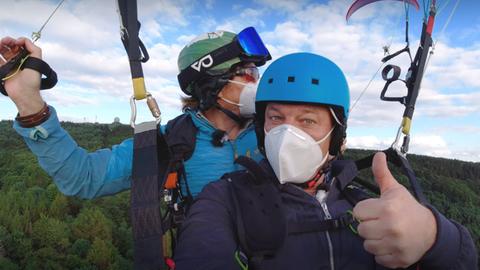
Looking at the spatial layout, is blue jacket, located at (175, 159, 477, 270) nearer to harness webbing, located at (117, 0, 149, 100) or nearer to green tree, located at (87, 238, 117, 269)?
harness webbing, located at (117, 0, 149, 100)

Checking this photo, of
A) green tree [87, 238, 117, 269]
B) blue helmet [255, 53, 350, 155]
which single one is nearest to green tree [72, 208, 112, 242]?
green tree [87, 238, 117, 269]

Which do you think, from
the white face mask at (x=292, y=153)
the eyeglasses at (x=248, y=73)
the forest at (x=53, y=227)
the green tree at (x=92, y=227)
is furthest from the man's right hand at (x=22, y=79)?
the green tree at (x=92, y=227)

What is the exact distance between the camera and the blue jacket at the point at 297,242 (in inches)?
59.1

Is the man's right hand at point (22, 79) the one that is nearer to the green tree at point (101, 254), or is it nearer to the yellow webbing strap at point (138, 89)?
the yellow webbing strap at point (138, 89)

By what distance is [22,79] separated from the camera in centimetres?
205

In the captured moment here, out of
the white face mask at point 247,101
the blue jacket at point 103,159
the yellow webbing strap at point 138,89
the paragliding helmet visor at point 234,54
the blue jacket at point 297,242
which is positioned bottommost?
the blue jacket at point 297,242

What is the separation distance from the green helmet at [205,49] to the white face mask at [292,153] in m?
1.16

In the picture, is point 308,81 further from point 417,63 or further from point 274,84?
point 417,63

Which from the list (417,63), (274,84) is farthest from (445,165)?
(274,84)

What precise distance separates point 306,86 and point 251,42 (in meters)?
1.16

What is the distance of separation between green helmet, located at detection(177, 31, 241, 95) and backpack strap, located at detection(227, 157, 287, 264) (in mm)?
1377

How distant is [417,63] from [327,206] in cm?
165

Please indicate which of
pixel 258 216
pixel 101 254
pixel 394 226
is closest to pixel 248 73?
pixel 258 216

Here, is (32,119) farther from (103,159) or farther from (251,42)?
(251,42)
